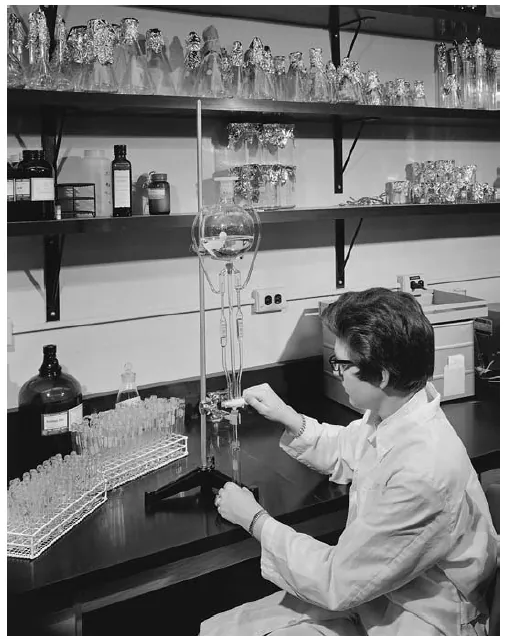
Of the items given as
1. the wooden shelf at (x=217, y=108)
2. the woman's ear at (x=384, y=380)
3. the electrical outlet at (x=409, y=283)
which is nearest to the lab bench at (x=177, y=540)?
the woman's ear at (x=384, y=380)

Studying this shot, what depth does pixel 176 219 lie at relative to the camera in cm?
208

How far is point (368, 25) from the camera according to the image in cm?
261

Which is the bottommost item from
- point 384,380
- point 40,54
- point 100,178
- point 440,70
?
point 384,380

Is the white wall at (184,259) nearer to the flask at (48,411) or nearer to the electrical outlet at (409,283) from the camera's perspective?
the electrical outlet at (409,283)

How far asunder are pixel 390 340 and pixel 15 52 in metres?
1.25

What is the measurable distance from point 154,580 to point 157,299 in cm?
104

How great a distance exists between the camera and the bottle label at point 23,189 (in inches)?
72.9

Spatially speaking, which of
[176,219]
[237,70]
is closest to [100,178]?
[176,219]

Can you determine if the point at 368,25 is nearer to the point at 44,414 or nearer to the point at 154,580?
the point at 44,414

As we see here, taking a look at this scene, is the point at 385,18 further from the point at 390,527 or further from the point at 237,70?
the point at 390,527

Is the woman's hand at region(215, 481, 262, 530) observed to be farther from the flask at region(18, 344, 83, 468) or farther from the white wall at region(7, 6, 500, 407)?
the white wall at region(7, 6, 500, 407)

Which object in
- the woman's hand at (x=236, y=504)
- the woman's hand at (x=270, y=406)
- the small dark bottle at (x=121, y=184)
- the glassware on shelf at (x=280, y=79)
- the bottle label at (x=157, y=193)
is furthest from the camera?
the glassware on shelf at (x=280, y=79)

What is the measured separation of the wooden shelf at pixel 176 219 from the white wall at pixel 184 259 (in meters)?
0.20
